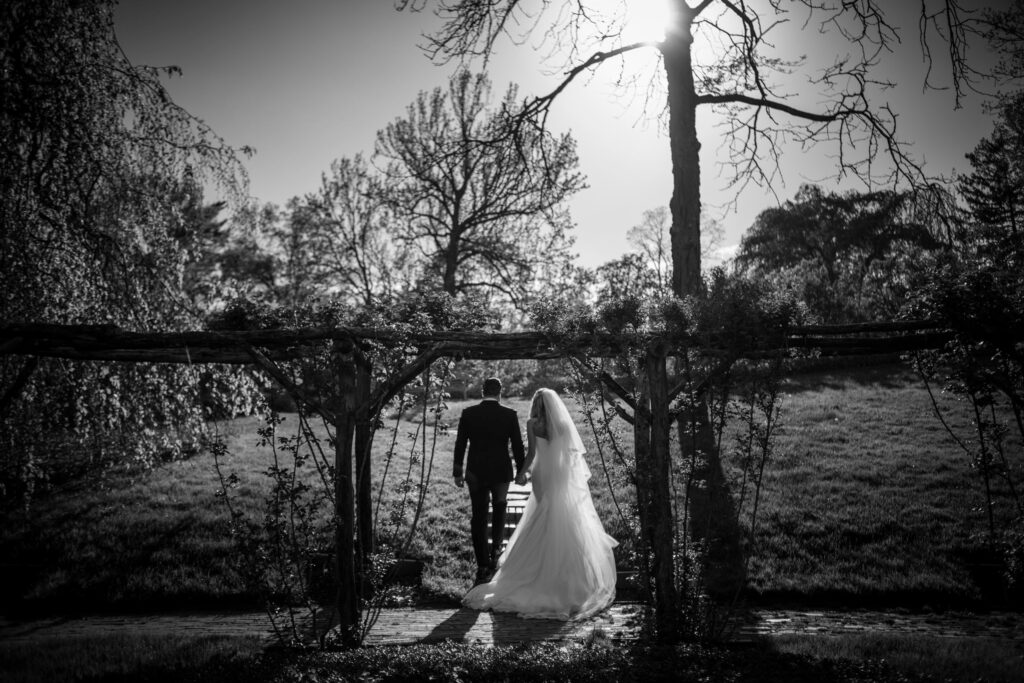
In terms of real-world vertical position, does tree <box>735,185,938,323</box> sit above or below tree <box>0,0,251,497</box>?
above

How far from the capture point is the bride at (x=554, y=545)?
6.27 m

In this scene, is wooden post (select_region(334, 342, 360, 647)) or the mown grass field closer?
wooden post (select_region(334, 342, 360, 647))

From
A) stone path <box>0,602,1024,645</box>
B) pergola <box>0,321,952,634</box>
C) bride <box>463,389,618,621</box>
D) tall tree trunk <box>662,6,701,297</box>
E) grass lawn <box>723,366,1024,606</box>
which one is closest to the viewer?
pergola <box>0,321,952,634</box>

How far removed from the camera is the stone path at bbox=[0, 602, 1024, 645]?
5.61 meters

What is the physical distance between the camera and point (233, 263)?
110 feet

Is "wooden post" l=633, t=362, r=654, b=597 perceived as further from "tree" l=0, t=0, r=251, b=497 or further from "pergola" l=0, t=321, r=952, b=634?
"tree" l=0, t=0, r=251, b=497

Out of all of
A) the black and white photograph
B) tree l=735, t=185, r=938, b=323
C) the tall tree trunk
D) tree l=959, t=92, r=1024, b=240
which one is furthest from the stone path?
tree l=735, t=185, r=938, b=323

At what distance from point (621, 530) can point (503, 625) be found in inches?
125

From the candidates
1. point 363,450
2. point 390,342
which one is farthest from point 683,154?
point 363,450

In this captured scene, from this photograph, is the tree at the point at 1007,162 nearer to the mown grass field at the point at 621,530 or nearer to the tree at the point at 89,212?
the mown grass field at the point at 621,530

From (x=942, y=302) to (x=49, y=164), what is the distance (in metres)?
8.78

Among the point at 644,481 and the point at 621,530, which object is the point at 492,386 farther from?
the point at 621,530

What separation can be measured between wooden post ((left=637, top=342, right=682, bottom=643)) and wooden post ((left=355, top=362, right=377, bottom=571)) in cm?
274

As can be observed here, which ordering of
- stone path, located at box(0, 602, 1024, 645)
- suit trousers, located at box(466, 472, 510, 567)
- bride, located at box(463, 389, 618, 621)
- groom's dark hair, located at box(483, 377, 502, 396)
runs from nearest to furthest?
stone path, located at box(0, 602, 1024, 645)
bride, located at box(463, 389, 618, 621)
suit trousers, located at box(466, 472, 510, 567)
groom's dark hair, located at box(483, 377, 502, 396)
